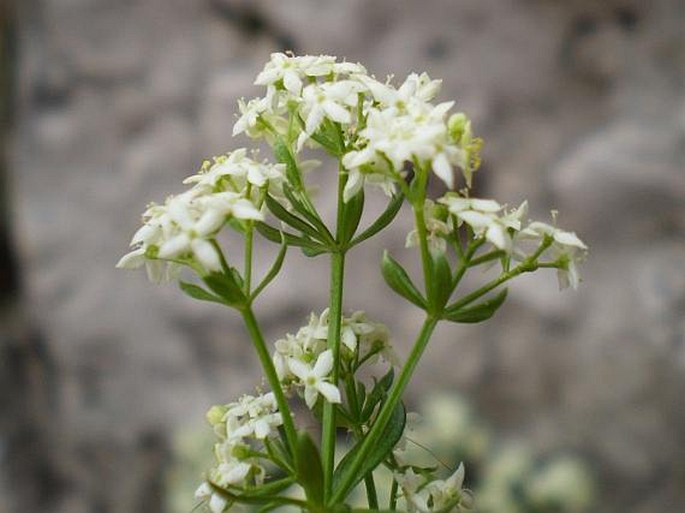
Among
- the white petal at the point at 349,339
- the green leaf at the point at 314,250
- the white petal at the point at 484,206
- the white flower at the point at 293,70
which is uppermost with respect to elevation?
the white flower at the point at 293,70

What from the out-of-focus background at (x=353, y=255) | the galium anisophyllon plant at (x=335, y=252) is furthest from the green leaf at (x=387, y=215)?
the out-of-focus background at (x=353, y=255)

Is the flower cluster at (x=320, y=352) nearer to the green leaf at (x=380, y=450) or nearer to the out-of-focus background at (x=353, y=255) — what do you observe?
the green leaf at (x=380, y=450)

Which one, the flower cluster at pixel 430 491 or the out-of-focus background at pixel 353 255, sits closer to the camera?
the flower cluster at pixel 430 491

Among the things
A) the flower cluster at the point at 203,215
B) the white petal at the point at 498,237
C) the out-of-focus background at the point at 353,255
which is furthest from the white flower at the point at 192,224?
the out-of-focus background at the point at 353,255

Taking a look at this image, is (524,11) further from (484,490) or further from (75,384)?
(75,384)

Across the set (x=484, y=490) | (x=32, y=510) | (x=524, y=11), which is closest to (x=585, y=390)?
(x=484, y=490)

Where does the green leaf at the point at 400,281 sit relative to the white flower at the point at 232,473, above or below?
above

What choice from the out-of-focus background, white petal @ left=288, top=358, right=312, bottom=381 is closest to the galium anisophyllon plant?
white petal @ left=288, top=358, right=312, bottom=381
